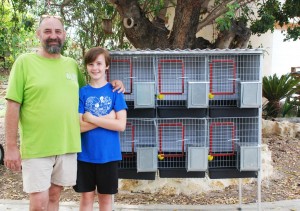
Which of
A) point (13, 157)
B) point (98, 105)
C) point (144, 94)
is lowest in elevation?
point (13, 157)

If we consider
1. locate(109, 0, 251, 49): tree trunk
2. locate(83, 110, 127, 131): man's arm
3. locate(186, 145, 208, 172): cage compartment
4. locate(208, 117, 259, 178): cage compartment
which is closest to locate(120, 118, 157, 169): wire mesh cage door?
locate(186, 145, 208, 172): cage compartment

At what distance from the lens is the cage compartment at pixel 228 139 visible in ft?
13.9

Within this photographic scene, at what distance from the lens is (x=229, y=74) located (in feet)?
14.0

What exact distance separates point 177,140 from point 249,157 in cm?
77

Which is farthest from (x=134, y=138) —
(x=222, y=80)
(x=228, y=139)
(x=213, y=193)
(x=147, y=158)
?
(x=213, y=193)

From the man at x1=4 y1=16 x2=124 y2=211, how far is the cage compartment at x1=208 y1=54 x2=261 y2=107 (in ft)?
5.22

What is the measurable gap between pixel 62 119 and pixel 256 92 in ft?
6.38

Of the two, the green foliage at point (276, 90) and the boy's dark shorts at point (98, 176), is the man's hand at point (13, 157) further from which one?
the green foliage at point (276, 90)

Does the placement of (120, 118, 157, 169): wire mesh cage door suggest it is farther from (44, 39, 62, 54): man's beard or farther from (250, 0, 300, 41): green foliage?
(250, 0, 300, 41): green foliage

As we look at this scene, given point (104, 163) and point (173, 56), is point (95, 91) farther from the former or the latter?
point (173, 56)

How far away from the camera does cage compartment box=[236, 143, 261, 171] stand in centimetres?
409

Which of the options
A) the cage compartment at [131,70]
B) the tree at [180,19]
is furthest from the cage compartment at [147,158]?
the tree at [180,19]

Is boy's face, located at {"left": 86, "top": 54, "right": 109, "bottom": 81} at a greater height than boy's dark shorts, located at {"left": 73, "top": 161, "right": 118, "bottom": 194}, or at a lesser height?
greater

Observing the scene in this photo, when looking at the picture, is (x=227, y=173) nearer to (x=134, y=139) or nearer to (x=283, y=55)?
(x=134, y=139)
